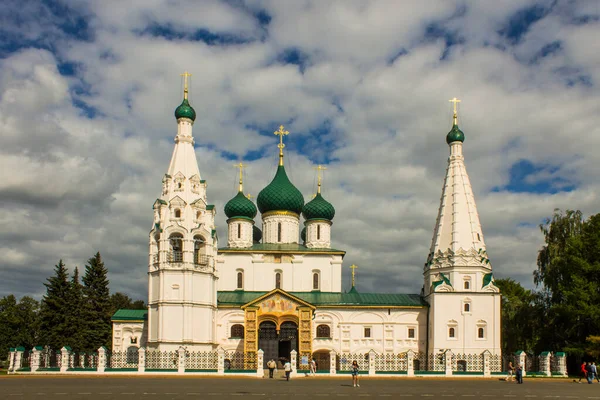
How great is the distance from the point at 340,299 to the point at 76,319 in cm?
1748

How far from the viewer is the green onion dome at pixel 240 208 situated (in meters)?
47.4

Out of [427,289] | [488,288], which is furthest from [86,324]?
[488,288]

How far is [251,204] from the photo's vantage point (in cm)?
4775

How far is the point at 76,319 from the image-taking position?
140 feet

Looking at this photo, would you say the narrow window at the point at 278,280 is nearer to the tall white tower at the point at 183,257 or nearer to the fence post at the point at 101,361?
the tall white tower at the point at 183,257

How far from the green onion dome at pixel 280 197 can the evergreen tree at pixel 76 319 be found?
14.1 m

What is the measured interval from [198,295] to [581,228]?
2398 cm

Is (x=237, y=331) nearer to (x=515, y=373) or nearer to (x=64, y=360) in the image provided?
(x=64, y=360)

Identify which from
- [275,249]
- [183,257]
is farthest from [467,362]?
[183,257]

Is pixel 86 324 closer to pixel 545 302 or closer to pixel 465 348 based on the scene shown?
pixel 465 348

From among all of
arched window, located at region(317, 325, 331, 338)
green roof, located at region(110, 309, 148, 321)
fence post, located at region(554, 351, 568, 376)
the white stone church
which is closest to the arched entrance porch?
the white stone church

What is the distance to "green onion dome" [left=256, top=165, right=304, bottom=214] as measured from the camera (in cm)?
4741

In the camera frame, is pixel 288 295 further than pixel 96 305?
No

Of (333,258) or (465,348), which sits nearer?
(465,348)
